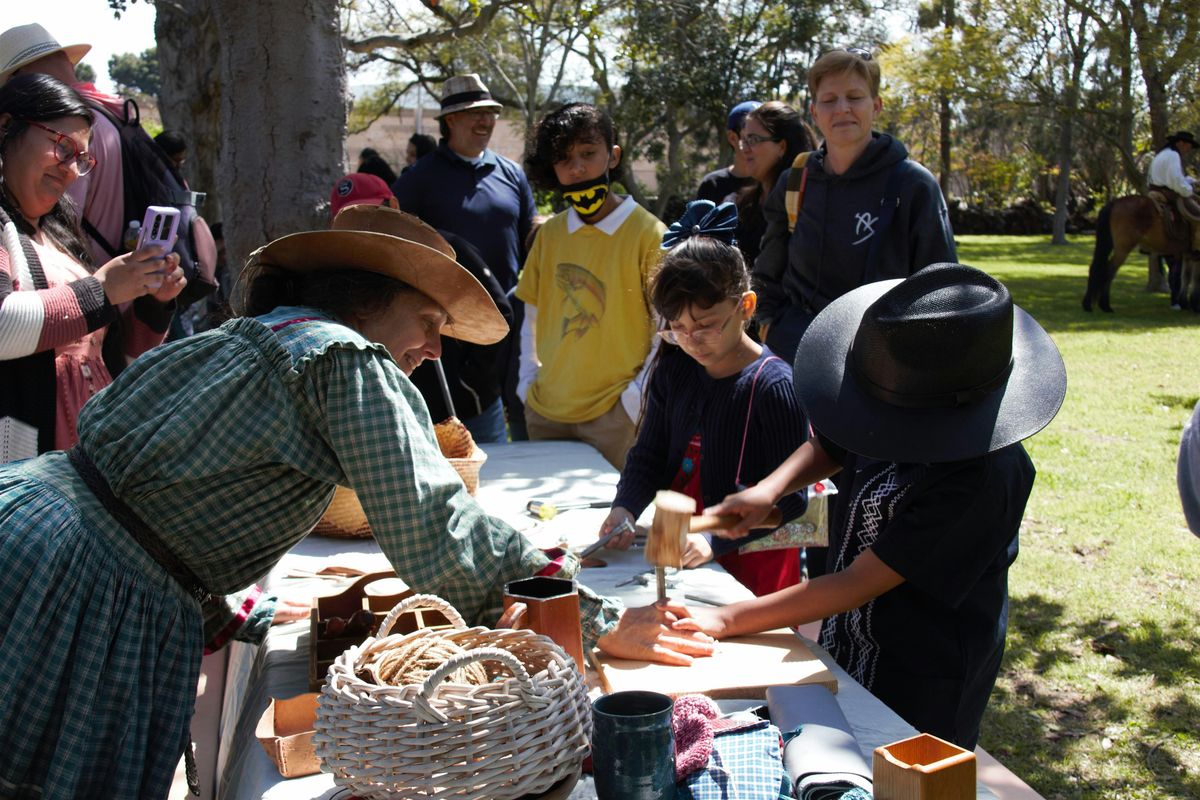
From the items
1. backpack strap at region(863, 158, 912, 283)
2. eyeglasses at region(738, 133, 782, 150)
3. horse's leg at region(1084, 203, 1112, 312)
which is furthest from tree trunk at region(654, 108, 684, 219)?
backpack strap at region(863, 158, 912, 283)

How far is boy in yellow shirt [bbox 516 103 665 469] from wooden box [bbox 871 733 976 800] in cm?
255

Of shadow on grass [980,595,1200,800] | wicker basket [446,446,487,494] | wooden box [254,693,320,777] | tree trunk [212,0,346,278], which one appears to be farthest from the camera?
tree trunk [212,0,346,278]

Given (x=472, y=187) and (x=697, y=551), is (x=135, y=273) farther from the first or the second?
(x=472, y=187)

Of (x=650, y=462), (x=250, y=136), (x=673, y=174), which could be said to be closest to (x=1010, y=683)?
(x=650, y=462)

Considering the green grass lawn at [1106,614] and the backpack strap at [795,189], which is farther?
the backpack strap at [795,189]

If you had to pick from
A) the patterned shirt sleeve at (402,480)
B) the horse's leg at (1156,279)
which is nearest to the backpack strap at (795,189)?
the patterned shirt sleeve at (402,480)

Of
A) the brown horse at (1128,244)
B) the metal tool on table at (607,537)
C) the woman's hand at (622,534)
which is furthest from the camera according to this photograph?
the brown horse at (1128,244)

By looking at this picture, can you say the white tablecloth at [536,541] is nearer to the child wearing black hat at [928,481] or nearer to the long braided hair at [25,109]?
the child wearing black hat at [928,481]

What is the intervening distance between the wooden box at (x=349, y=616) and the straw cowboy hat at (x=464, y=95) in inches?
131

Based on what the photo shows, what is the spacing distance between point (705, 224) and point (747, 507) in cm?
102

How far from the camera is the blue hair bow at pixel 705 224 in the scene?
294cm

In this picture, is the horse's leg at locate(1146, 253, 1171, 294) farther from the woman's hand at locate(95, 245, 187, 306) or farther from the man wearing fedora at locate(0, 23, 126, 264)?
the woman's hand at locate(95, 245, 187, 306)

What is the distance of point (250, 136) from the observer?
4238 mm

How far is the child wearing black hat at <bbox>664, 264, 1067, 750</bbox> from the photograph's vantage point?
5.94 feet
